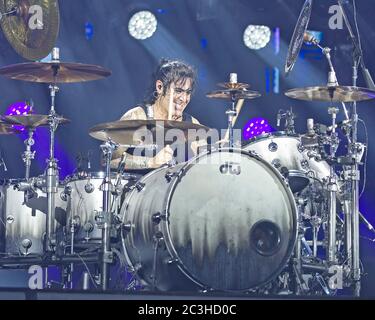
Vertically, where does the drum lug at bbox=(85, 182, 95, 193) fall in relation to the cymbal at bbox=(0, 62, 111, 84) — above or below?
below

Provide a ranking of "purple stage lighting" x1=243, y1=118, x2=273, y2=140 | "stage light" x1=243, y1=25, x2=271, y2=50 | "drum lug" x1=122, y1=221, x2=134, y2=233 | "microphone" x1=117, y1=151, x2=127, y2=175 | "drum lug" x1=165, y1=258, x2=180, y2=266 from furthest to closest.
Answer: "stage light" x1=243, y1=25, x2=271, y2=50, "purple stage lighting" x1=243, y1=118, x2=273, y2=140, "microphone" x1=117, y1=151, x2=127, y2=175, "drum lug" x1=122, y1=221, x2=134, y2=233, "drum lug" x1=165, y1=258, x2=180, y2=266

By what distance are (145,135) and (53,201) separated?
38.7 inches

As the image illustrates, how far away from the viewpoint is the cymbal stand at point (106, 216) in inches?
228

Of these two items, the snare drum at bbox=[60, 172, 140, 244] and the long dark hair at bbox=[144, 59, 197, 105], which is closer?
the snare drum at bbox=[60, 172, 140, 244]

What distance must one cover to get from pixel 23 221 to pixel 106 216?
122cm

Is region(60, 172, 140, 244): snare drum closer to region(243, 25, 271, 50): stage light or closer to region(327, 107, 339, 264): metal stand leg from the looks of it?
region(327, 107, 339, 264): metal stand leg

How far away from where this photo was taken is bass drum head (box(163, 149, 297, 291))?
5.44m

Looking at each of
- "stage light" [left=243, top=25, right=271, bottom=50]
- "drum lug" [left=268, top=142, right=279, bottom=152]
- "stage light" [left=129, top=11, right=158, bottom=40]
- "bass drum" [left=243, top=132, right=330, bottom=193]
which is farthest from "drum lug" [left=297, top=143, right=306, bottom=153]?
"stage light" [left=129, top=11, right=158, bottom=40]

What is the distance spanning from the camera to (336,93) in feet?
21.1

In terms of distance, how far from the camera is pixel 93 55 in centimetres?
921

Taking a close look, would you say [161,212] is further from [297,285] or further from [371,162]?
[371,162]

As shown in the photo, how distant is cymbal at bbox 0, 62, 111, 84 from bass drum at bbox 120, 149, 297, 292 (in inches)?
42.3

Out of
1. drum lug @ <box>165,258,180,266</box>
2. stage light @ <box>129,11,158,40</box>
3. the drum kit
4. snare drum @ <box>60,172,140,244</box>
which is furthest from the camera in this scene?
stage light @ <box>129,11,158,40</box>

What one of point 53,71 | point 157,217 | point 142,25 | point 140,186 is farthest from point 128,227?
point 142,25
